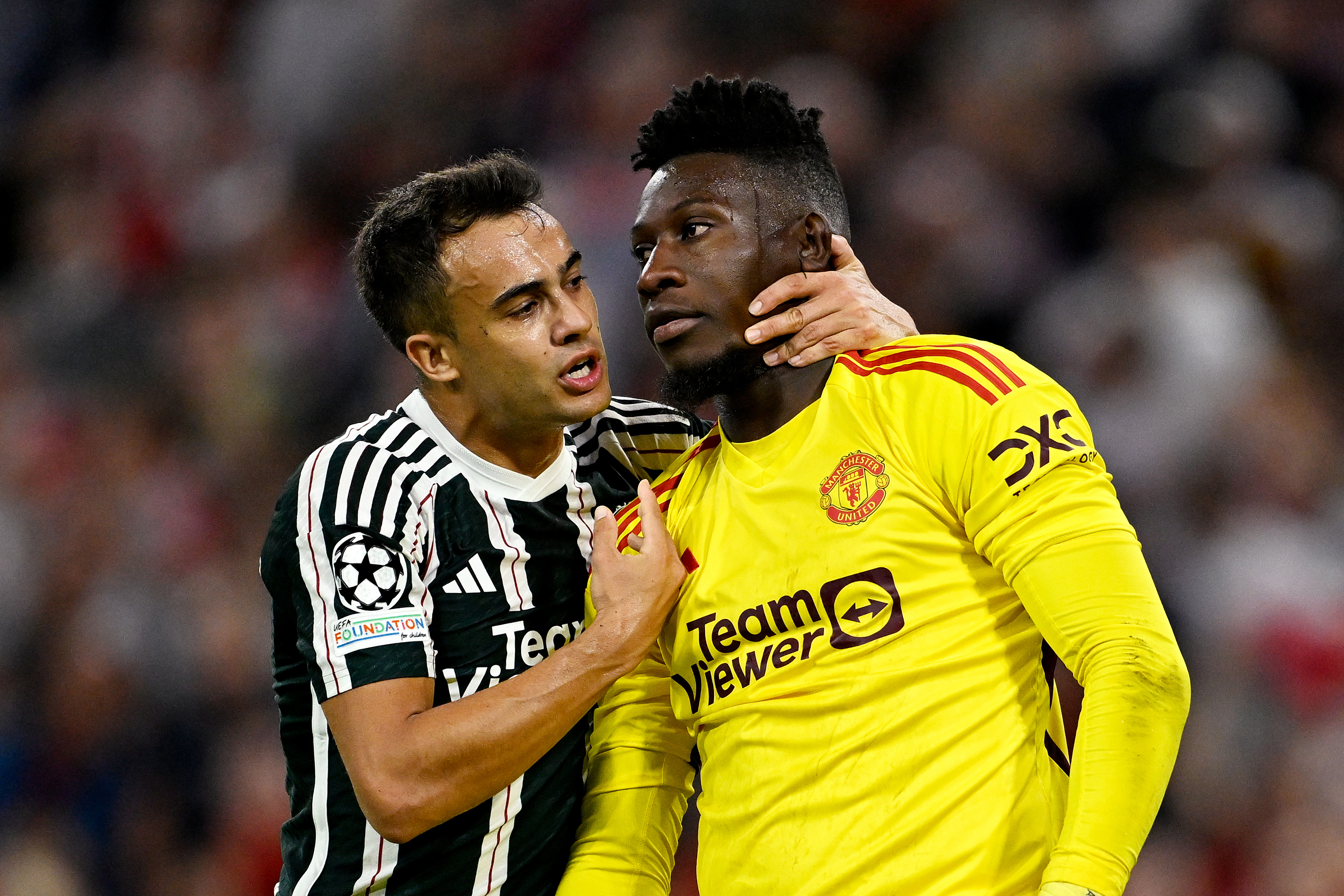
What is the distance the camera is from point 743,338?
274cm

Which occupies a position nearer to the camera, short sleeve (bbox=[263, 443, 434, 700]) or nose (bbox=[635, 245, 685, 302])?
short sleeve (bbox=[263, 443, 434, 700])

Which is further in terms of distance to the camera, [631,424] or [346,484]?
[631,424]

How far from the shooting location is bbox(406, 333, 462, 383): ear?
299 cm

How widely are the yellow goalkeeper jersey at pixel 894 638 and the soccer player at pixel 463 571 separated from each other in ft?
0.61

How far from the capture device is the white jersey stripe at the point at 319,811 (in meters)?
2.81

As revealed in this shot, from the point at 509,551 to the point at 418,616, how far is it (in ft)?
0.85

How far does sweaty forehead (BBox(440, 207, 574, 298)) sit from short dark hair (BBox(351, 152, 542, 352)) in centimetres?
2

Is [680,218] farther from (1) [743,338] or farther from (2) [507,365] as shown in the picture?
Result: (2) [507,365]

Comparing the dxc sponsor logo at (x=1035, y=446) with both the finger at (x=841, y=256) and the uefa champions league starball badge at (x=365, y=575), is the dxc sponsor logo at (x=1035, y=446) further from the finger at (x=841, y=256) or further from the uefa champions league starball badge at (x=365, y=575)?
the uefa champions league starball badge at (x=365, y=575)

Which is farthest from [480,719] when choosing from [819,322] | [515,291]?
[819,322]

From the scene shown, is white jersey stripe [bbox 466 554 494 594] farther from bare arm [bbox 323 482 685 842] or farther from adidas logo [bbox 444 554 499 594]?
bare arm [bbox 323 482 685 842]

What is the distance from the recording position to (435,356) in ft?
9.87

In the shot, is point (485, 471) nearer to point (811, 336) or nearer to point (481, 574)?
point (481, 574)

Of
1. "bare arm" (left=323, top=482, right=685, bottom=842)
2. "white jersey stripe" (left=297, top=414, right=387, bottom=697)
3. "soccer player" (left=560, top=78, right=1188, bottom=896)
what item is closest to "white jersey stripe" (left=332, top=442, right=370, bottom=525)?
"white jersey stripe" (left=297, top=414, right=387, bottom=697)
